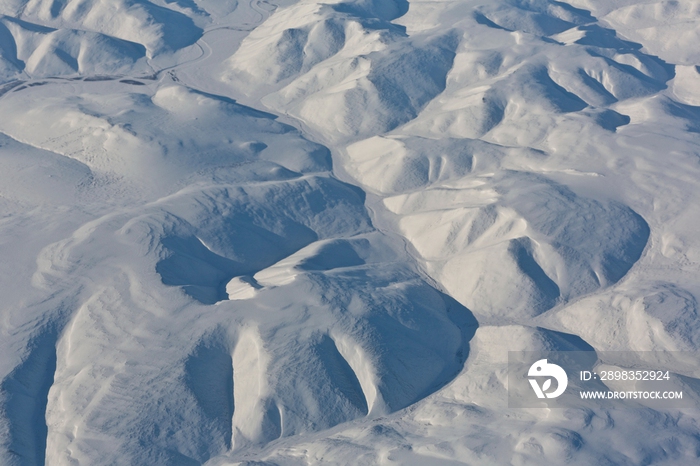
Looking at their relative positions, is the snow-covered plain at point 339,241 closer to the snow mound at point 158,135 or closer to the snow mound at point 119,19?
the snow mound at point 158,135

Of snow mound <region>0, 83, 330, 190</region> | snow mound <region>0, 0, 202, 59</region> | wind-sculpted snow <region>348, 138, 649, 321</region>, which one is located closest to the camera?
wind-sculpted snow <region>348, 138, 649, 321</region>

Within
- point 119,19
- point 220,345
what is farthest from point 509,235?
point 119,19

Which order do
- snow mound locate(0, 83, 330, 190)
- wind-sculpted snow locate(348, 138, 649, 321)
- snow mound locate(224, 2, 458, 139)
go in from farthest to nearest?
snow mound locate(224, 2, 458, 139) → snow mound locate(0, 83, 330, 190) → wind-sculpted snow locate(348, 138, 649, 321)

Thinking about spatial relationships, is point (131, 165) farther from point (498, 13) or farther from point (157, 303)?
point (498, 13)

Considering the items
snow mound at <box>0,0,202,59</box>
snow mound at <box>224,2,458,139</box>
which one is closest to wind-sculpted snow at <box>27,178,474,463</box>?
snow mound at <box>224,2,458,139</box>

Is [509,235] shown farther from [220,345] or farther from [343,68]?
[343,68]

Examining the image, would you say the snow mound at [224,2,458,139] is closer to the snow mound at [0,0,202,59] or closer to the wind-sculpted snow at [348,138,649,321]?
the snow mound at [0,0,202,59]

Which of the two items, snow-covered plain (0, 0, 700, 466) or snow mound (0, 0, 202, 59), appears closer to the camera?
snow-covered plain (0, 0, 700, 466)

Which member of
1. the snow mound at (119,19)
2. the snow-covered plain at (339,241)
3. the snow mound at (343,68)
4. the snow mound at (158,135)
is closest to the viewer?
the snow-covered plain at (339,241)

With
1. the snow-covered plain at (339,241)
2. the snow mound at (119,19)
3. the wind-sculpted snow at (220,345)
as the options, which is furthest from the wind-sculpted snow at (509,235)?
the snow mound at (119,19)
